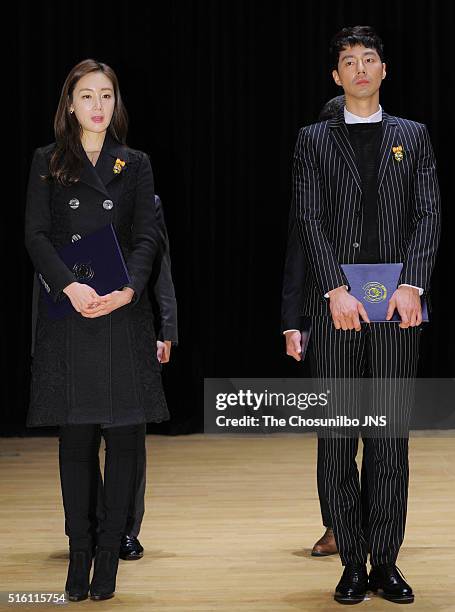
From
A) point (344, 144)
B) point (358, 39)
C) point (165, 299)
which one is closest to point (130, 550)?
point (165, 299)

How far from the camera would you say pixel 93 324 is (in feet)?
9.30

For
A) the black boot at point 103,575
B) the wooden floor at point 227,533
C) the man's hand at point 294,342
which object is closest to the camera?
the black boot at point 103,575

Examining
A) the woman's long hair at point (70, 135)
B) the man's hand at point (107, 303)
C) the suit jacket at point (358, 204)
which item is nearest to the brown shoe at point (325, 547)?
the suit jacket at point (358, 204)

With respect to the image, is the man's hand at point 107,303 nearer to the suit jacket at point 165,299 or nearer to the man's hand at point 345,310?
the man's hand at point 345,310

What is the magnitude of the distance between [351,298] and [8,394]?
3.85 meters

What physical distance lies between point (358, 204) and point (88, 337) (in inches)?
30.2

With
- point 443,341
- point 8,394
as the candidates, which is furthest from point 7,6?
point 443,341

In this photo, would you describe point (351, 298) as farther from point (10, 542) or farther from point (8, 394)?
point (8, 394)

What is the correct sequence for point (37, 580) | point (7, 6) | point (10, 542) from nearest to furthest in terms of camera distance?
point (37, 580), point (10, 542), point (7, 6)

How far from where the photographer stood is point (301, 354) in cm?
328

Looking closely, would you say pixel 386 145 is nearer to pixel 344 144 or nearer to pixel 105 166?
pixel 344 144

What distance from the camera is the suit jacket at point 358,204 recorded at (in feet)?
9.23

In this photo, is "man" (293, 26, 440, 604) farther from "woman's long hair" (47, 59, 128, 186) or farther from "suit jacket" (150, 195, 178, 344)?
"suit jacket" (150, 195, 178, 344)

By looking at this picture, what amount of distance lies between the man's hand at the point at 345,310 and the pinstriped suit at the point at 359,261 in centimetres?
3
